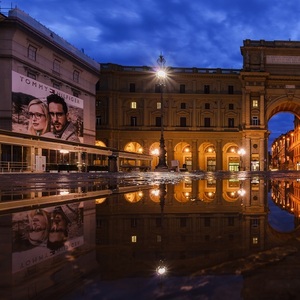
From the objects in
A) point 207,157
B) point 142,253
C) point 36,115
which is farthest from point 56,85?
point 142,253

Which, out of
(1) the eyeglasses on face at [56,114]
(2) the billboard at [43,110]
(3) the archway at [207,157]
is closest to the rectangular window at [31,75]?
(2) the billboard at [43,110]

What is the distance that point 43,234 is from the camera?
259 cm

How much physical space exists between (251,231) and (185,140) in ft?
179

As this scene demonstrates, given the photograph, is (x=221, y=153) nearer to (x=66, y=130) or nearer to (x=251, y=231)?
(x=66, y=130)

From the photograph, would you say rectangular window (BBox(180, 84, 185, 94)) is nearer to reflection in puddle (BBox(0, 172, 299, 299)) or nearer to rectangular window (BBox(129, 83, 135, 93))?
rectangular window (BBox(129, 83, 135, 93))

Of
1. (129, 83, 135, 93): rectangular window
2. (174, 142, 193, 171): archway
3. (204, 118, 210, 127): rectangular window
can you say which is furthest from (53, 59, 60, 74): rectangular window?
(204, 118, 210, 127): rectangular window

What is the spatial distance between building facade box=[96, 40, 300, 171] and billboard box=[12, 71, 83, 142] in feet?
46.3

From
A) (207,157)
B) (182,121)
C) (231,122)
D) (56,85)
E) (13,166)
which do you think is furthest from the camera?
(207,157)

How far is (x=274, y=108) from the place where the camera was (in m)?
55.7

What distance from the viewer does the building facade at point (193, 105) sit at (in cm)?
5462

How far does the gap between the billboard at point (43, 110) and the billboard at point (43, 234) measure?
98.0 feet

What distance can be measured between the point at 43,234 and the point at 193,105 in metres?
55.3

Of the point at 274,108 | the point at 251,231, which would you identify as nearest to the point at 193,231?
the point at 251,231

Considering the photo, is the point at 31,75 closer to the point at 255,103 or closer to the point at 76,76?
the point at 76,76
